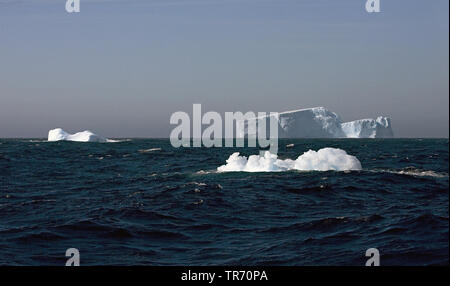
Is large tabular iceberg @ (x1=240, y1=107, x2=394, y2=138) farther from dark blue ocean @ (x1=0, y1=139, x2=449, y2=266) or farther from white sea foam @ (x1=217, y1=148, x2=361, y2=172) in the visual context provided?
dark blue ocean @ (x1=0, y1=139, x2=449, y2=266)

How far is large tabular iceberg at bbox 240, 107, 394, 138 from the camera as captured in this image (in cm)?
11850

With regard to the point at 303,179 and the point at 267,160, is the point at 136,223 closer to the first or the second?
the point at 303,179

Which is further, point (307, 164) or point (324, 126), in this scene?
point (324, 126)

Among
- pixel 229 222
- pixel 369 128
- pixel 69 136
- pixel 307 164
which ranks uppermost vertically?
pixel 369 128

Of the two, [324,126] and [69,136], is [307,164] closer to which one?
[69,136]

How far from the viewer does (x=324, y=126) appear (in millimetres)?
122500

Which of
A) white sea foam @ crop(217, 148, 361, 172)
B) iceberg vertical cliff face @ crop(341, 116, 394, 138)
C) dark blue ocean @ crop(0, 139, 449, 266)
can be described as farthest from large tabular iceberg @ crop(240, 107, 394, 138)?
dark blue ocean @ crop(0, 139, 449, 266)

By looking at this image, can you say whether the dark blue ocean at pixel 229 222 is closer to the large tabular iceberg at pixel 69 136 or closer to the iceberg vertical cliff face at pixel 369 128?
the large tabular iceberg at pixel 69 136

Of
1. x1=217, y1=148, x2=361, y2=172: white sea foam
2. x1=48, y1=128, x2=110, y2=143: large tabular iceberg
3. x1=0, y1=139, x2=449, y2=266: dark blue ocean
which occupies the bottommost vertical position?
x1=0, y1=139, x2=449, y2=266: dark blue ocean

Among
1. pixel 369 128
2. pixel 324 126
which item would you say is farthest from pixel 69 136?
pixel 369 128

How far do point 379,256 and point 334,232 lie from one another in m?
2.15

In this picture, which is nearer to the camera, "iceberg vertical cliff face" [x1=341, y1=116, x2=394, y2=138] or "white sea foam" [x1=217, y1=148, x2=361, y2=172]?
"white sea foam" [x1=217, y1=148, x2=361, y2=172]

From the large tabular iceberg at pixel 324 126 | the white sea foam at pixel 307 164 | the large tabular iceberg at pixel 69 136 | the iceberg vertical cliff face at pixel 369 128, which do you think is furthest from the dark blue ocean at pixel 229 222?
the iceberg vertical cliff face at pixel 369 128
